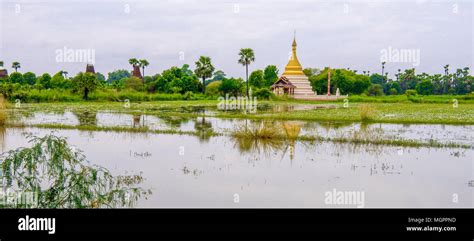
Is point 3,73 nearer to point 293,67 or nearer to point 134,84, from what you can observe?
point 134,84

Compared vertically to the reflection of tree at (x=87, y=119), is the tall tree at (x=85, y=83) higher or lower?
higher

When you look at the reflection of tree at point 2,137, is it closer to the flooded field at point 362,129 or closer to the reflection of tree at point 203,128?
the flooded field at point 362,129

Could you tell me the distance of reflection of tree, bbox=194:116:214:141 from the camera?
535 inches

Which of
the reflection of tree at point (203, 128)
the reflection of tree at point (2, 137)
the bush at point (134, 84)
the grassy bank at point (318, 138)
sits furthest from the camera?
the bush at point (134, 84)

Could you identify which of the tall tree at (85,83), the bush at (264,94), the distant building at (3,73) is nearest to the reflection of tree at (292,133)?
the tall tree at (85,83)

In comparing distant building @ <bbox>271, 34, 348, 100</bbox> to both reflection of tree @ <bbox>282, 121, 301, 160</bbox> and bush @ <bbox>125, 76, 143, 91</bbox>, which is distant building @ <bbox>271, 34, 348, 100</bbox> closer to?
bush @ <bbox>125, 76, 143, 91</bbox>

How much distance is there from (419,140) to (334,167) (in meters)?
4.65

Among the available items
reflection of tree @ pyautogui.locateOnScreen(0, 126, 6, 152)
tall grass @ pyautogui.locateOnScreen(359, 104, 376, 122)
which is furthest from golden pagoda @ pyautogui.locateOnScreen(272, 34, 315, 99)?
reflection of tree @ pyautogui.locateOnScreen(0, 126, 6, 152)

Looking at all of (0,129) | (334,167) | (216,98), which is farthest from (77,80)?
(334,167)

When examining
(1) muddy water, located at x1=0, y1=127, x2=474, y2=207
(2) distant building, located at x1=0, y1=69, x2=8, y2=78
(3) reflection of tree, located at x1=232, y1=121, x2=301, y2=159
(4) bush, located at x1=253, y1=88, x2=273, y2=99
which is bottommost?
(1) muddy water, located at x1=0, y1=127, x2=474, y2=207

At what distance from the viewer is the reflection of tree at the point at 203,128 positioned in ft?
44.6

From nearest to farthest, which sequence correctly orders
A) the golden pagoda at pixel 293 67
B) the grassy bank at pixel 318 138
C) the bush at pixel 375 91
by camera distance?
the grassy bank at pixel 318 138 < the golden pagoda at pixel 293 67 < the bush at pixel 375 91

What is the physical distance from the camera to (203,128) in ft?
51.6
